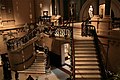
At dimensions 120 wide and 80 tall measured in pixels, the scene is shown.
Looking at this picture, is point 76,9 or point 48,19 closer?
point 48,19

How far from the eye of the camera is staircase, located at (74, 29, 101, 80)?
10.9 meters

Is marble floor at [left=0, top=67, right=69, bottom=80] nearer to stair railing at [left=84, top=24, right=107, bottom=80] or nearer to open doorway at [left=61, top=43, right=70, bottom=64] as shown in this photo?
A: open doorway at [left=61, top=43, right=70, bottom=64]

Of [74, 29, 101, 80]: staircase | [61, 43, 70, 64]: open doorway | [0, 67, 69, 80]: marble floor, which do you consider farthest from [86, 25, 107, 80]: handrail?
[0, 67, 69, 80]: marble floor

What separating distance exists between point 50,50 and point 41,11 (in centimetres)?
629

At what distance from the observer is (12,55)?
1528cm

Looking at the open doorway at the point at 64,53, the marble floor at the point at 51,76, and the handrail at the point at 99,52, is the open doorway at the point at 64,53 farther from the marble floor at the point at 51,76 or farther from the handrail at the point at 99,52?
the handrail at the point at 99,52

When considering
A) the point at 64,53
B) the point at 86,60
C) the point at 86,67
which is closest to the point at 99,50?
the point at 86,60

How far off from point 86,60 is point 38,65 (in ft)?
19.6

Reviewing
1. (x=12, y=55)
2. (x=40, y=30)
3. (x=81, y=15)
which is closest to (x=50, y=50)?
(x=40, y=30)

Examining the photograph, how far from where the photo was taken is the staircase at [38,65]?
1522 centimetres

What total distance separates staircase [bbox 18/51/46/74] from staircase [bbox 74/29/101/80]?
4.53 meters

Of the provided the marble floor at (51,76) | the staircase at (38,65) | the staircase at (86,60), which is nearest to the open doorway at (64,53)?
the marble floor at (51,76)

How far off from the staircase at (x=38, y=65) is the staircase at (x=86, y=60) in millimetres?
4526

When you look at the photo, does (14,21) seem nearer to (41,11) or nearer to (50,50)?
(41,11)
